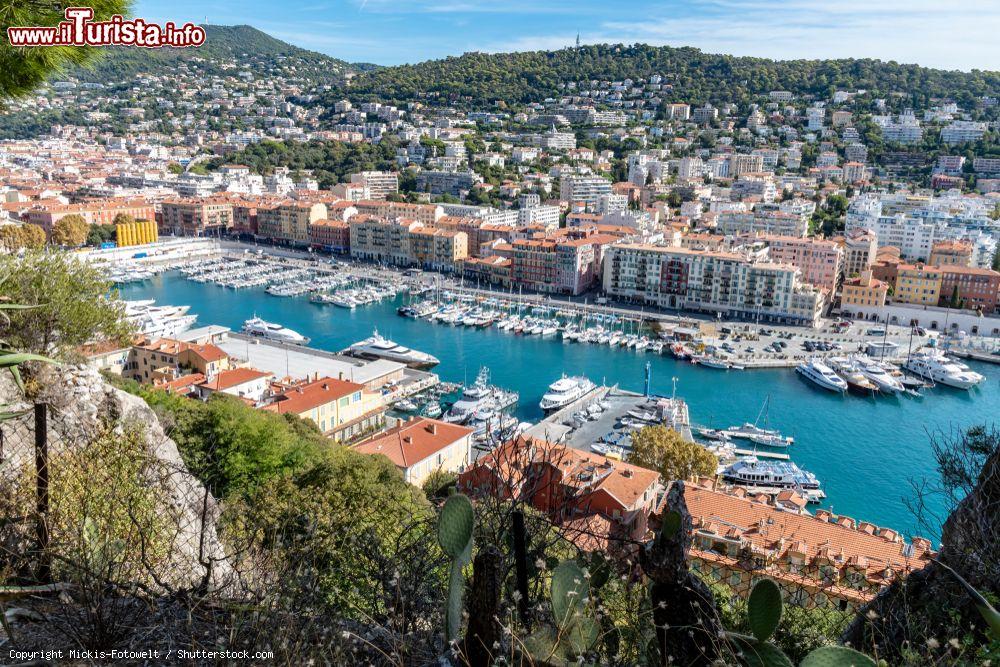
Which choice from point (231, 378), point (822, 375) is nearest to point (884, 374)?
point (822, 375)

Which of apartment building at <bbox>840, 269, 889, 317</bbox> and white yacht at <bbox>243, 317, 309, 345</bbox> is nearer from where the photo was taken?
white yacht at <bbox>243, 317, 309, 345</bbox>

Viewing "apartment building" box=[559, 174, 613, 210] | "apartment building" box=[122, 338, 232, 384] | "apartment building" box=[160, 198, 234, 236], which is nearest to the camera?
"apartment building" box=[122, 338, 232, 384]

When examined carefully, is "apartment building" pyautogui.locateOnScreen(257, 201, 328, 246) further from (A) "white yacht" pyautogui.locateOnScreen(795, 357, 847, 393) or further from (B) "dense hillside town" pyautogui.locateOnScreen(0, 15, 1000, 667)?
(A) "white yacht" pyautogui.locateOnScreen(795, 357, 847, 393)

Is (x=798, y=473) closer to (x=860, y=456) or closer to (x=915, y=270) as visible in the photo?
(x=860, y=456)

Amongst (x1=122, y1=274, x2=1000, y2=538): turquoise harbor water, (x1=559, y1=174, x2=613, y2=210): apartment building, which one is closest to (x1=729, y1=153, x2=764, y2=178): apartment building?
(x1=559, y1=174, x2=613, y2=210): apartment building

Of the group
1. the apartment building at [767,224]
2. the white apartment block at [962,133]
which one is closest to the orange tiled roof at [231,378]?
the apartment building at [767,224]

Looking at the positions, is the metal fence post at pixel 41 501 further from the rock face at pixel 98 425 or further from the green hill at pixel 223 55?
the green hill at pixel 223 55

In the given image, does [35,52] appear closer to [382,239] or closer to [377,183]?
Result: [382,239]

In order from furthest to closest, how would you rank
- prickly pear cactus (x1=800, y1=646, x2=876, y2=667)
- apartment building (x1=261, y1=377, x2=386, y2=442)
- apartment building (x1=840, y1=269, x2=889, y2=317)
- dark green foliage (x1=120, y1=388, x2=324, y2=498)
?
apartment building (x1=840, y1=269, x2=889, y2=317) → apartment building (x1=261, y1=377, x2=386, y2=442) → dark green foliage (x1=120, y1=388, x2=324, y2=498) → prickly pear cactus (x1=800, y1=646, x2=876, y2=667)
